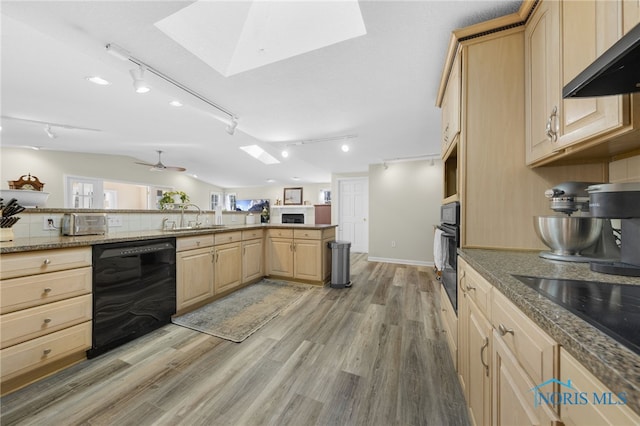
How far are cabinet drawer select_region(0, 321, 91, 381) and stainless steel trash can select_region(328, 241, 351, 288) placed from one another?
2.58m

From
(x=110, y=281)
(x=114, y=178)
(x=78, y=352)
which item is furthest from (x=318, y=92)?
(x=114, y=178)

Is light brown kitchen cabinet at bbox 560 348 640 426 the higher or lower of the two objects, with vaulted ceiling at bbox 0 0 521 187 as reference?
lower

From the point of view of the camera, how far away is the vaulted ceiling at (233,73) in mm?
1479

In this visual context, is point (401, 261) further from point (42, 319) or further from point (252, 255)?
point (42, 319)

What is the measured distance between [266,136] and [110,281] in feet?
9.46

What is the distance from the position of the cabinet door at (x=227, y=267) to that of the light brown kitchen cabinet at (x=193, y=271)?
9 cm

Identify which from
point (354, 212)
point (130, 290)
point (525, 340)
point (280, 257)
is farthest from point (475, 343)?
point (354, 212)

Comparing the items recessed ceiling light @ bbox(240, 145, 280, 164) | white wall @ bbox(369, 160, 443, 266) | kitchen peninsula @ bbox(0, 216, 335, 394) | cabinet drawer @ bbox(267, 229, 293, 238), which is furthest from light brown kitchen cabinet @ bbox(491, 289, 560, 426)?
recessed ceiling light @ bbox(240, 145, 280, 164)

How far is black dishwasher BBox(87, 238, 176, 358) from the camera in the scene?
5.75ft

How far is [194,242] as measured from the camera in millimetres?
2557

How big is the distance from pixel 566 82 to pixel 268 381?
234 cm

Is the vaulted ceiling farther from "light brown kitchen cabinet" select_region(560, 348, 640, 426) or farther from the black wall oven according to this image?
"light brown kitchen cabinet" select_region(560, 348, 640, 426)

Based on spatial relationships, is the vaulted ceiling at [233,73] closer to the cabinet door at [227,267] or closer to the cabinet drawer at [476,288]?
the cabinet drawer at [476,288]

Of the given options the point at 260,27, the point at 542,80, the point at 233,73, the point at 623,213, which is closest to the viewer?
the point at 623,213
